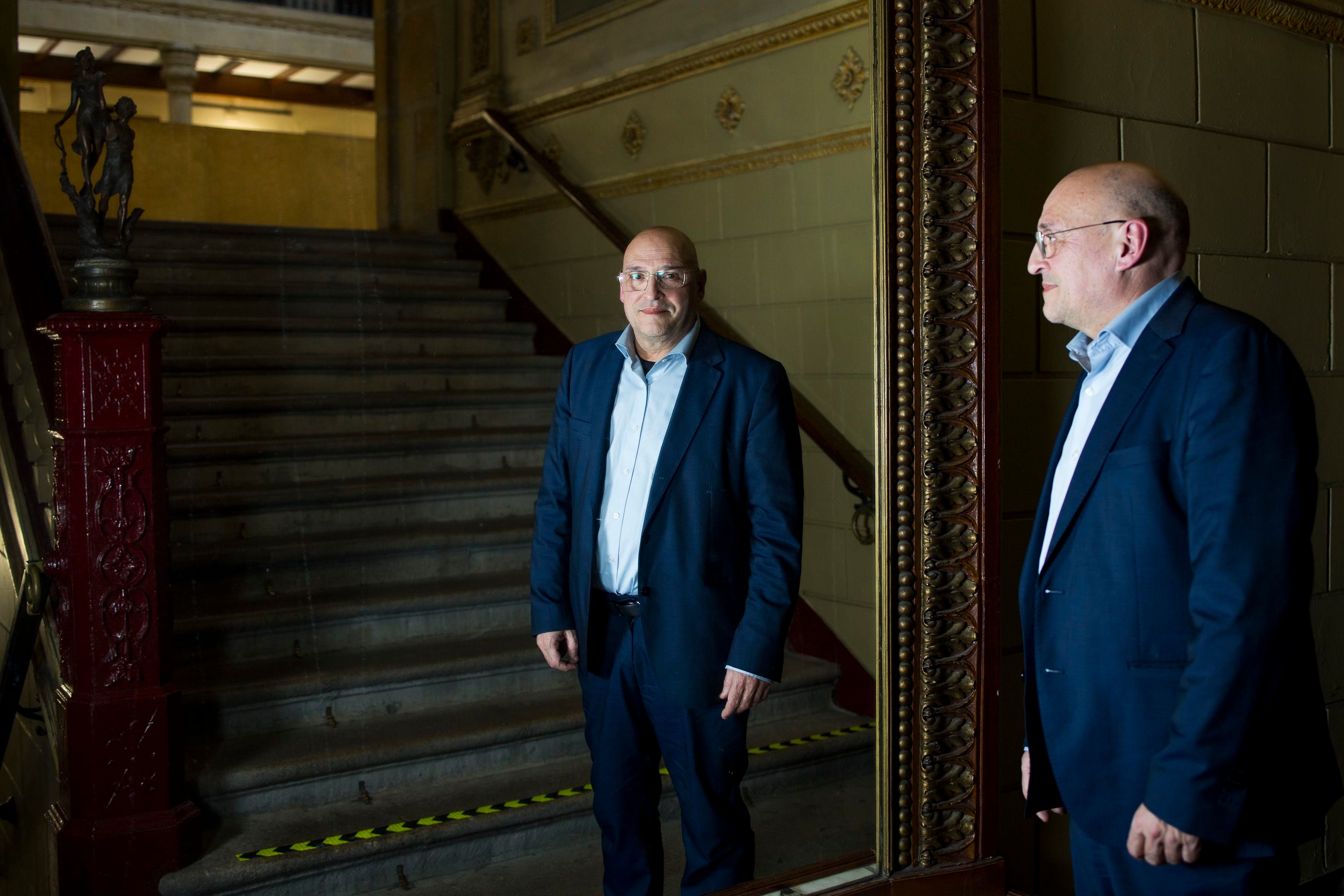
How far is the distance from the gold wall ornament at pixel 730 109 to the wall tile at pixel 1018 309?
0.64m

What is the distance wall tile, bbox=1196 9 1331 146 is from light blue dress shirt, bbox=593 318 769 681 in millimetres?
1531

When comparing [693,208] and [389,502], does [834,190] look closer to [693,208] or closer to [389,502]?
[693,208]

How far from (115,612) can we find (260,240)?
89 centimetres

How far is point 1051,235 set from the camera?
5.18 ft

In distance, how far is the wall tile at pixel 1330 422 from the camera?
9.64 feet

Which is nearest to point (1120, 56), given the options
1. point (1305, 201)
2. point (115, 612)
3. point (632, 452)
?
point (1305, 201)

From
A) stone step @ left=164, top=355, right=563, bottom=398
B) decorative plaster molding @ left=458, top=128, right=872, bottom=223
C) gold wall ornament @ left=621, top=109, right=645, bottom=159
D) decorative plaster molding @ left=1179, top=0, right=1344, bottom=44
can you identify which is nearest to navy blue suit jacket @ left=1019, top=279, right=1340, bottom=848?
decorative plaster molding @ left=458, top=128, right=872, bottom=223

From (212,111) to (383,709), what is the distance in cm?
124

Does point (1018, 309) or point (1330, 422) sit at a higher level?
point (1018, 309)

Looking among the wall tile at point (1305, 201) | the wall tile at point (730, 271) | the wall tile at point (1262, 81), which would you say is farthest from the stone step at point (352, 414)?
the wall tile at point (1305, 201)

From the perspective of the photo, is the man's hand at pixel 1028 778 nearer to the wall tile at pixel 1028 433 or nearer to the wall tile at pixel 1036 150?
the wall tile at pixel 1028 433

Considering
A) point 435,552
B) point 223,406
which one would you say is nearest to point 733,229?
point 435,552

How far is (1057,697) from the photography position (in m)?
1.57

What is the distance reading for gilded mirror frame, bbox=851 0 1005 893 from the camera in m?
2.29
